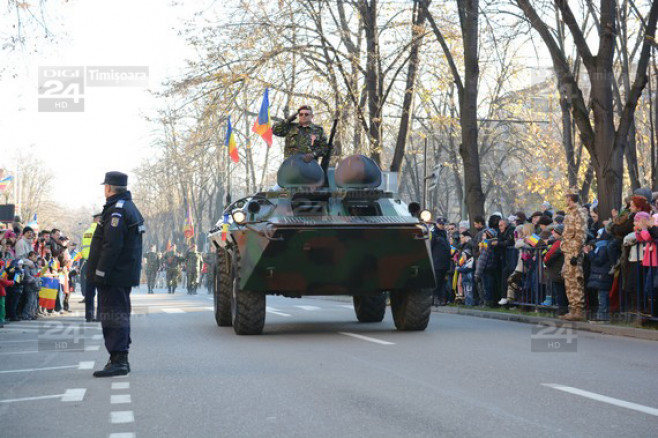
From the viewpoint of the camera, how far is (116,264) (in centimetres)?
978

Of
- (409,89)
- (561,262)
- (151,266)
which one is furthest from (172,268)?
(561,262)

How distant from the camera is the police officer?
970cm

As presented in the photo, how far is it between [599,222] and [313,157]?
6.43 m

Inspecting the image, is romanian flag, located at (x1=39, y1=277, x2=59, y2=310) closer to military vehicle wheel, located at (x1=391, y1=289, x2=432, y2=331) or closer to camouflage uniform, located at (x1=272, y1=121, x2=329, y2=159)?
camouflage uniform, located at (x1=272, y1=121, x2=329, y2=159)

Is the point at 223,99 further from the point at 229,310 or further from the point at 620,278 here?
the point at 620,278

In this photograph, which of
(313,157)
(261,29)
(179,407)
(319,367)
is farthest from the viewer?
(261,29)

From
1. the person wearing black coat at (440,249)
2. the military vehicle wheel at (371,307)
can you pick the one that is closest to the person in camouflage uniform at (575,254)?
the military vehicle wheel at (371,307)

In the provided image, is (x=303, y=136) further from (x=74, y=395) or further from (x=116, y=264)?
(x=74, y=395)

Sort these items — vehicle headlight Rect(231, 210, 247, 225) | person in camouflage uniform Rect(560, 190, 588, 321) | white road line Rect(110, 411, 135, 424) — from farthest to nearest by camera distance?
Answer: person in camouflage uniform Rect(560, 190, 588, 321), vehicle headlight Rect(231, 210, 247, 225), white road line Rect(110, 411, 135, 424)

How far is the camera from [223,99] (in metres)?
30.0

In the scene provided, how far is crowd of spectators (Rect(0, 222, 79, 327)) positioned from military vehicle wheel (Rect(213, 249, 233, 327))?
156 inches

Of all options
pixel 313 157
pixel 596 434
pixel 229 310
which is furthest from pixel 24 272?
pixel 596 434

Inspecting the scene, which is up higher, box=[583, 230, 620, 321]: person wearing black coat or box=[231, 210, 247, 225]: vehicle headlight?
box=[231, 210, 247, 225]: vehicle headlight

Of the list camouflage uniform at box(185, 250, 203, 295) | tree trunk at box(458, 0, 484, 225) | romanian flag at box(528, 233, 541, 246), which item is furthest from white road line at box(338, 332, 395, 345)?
camouflage uniform at box(185, 250, 203, 295)
